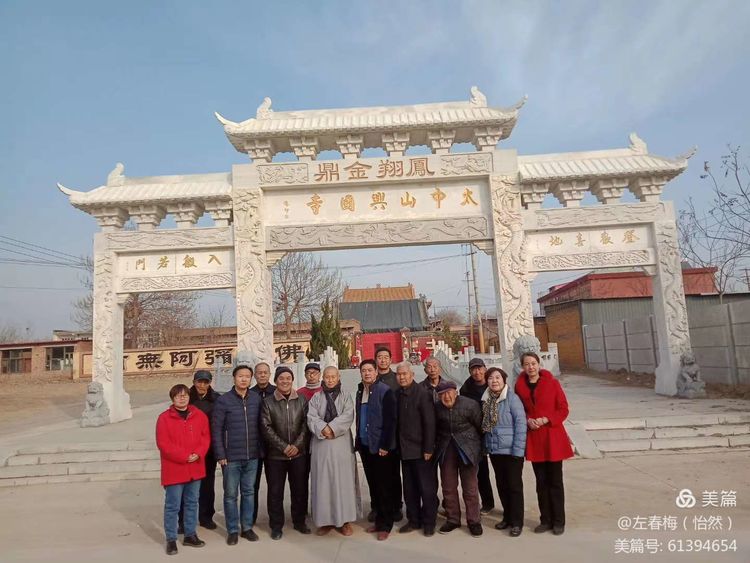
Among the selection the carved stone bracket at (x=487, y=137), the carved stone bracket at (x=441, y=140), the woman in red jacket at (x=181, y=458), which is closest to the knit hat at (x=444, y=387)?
the woman in red jacket at (x=181, y=458)

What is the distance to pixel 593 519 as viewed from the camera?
3.31m

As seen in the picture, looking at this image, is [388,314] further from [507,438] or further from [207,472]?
[507,438]

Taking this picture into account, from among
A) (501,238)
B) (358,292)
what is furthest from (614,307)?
(358,292)

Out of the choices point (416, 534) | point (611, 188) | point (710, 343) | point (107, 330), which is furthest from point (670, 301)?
point (107, 330)

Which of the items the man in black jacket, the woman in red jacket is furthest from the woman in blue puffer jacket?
the woman in red jacket

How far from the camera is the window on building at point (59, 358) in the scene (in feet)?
64.4

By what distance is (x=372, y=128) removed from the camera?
7582 mm

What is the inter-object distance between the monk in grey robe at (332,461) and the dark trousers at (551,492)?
1.21 meters

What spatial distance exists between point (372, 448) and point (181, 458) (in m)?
1.21

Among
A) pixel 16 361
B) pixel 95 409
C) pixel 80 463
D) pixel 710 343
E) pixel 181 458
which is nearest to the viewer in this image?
pixel 181 458

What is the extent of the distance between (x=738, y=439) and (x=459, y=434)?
383 centimetres

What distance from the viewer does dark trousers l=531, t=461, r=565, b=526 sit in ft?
10.2

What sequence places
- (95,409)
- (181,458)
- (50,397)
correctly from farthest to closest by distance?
(50,397) → (95,409) → (181,458)

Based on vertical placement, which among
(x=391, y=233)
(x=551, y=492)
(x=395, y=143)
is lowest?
(x=551, y=492)
